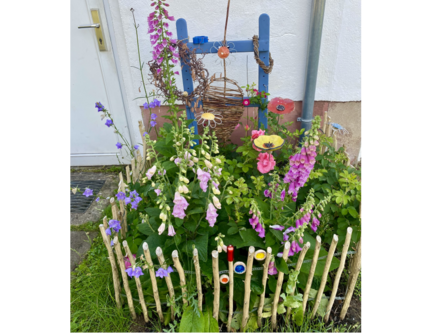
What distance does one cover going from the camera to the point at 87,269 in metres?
2.08

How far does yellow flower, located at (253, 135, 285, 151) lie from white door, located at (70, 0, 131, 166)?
1.77 meters

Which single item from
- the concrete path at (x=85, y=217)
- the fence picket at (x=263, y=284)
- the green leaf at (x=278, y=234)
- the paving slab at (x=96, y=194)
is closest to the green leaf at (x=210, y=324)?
the fence picket at (x=263, y=284)

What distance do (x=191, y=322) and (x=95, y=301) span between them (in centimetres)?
75

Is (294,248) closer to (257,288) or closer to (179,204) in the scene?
(257,288)

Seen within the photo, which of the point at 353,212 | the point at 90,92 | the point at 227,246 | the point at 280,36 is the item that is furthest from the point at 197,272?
the point at 90,92

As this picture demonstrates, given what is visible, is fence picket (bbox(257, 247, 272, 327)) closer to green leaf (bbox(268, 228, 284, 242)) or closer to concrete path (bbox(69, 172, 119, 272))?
green leaf (bbox(268, 228, 284, 242))

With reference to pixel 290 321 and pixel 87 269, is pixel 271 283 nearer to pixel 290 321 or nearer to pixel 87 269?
pixel 290 321

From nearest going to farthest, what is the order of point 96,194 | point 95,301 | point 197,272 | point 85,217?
point 197,272 < point 95,301 < point 85,217 < point 96,194

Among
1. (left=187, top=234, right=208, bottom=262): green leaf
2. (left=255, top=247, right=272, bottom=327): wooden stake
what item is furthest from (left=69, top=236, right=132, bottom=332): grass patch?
(left=255, top=247, right=272, bottom=327): wooden stake

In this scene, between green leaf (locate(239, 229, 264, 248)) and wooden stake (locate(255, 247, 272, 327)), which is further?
green leaf (locate(239, 229, 264, 248))

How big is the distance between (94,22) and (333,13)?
87.6 inches

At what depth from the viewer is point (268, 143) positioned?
1.95m

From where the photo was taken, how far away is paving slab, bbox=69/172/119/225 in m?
2.67

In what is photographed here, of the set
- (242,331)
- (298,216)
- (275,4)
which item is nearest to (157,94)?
(275,4)
